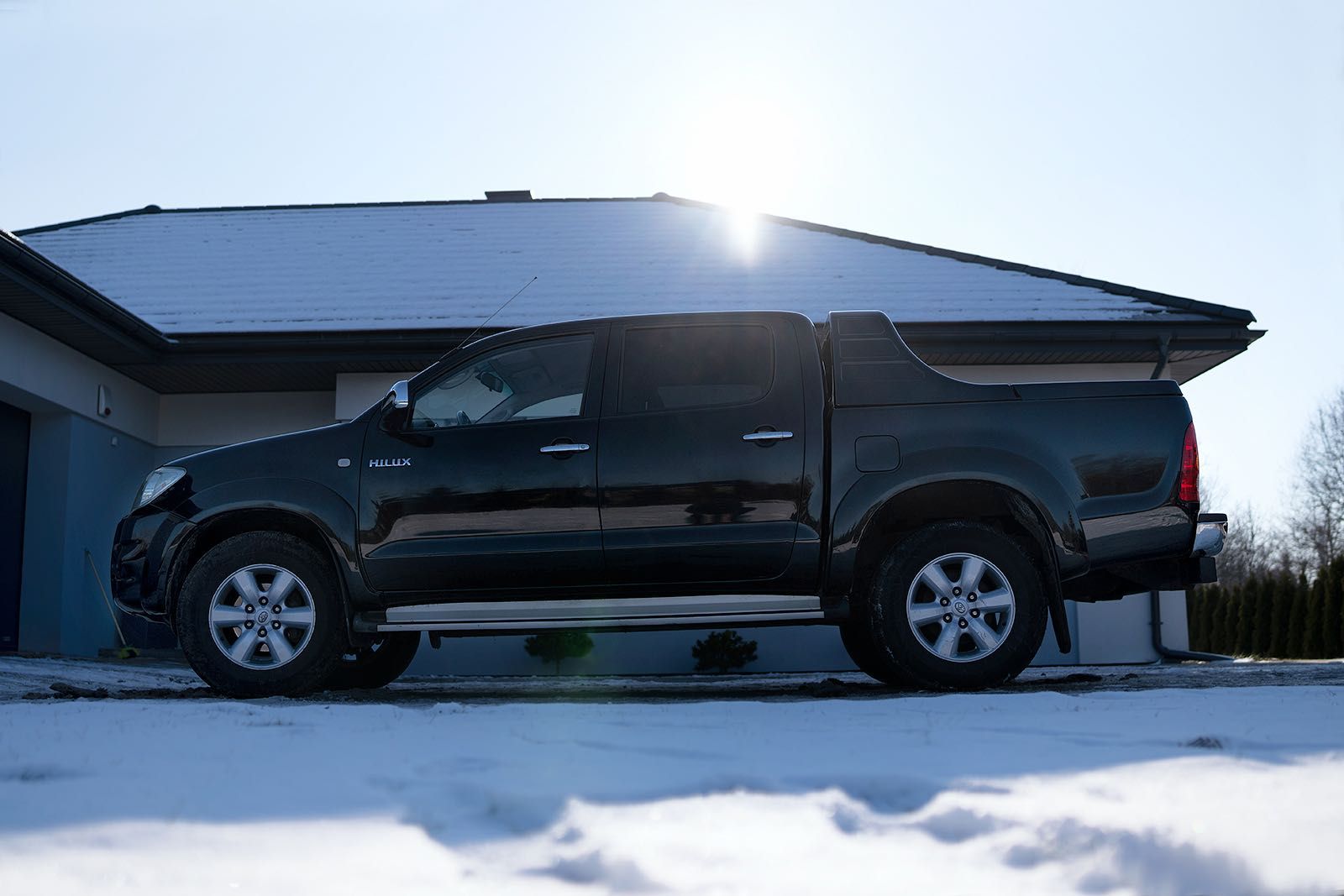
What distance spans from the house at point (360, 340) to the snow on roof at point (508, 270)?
0.16 ft

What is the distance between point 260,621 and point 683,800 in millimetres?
3602

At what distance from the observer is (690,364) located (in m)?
5.85

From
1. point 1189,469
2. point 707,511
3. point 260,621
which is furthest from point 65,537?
point 1189,469

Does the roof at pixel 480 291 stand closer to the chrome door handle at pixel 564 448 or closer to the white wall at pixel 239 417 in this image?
the white wall at pixel 239 417

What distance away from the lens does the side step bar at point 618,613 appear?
5441 millimetres

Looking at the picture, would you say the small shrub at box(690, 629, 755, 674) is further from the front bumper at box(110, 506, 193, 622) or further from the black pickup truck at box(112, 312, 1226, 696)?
the front bumper at box(110, 506, 193, 622)

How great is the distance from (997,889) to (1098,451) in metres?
3.76

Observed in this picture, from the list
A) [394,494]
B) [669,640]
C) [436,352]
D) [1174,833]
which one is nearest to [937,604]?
[394,494]

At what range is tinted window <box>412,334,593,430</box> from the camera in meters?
5.94

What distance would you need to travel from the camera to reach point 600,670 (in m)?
11.8

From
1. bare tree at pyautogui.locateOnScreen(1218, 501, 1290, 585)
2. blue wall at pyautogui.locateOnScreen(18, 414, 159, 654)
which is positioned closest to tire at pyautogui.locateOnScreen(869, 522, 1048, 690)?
blue wall at pyautogui.locateOnScreen(18, 414, 159, 654)

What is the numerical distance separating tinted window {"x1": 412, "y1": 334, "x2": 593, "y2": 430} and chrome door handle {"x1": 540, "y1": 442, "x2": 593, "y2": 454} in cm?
33

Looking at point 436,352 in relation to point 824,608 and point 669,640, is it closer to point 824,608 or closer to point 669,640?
point 669,640

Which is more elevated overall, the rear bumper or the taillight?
the taillight
